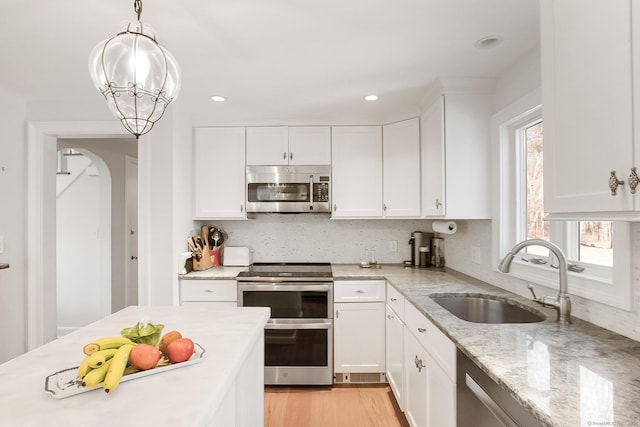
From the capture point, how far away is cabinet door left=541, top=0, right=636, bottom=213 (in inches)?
33.9

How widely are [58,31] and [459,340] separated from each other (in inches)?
93.0

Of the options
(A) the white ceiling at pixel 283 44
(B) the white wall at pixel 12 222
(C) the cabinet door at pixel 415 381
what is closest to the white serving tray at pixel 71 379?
(C) the cabinet door at pixel 415 381

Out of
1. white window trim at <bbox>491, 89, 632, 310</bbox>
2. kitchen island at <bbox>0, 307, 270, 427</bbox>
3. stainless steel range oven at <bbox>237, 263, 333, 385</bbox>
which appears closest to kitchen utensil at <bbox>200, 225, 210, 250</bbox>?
stainless steel range oven at <bbox>237, 263, 333, 385</bbox>

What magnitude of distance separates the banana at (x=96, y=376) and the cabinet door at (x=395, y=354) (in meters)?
1.77

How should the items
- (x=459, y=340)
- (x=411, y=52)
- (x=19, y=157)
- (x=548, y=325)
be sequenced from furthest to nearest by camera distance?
(x=19, y=157) → (x=411, y=52) → (x=548, y=325) → (x=459, y=340)

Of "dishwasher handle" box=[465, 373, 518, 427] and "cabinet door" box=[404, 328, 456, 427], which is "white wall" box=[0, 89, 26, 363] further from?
"dishwasher handle" box=[465, 373, 518, 427]

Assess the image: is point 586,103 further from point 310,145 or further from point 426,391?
point 310,145

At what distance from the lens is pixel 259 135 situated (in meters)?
3.06

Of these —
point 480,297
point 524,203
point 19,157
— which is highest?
point 19,157

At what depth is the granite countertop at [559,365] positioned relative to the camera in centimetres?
79

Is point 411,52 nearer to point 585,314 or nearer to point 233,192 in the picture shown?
point 585,314

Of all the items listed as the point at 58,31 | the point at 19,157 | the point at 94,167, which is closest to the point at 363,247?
the point at 58,31

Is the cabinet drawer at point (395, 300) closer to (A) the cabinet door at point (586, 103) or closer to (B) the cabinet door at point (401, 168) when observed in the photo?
(B) the cabinet door at point (401, 168)

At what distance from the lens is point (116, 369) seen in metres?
0.84
